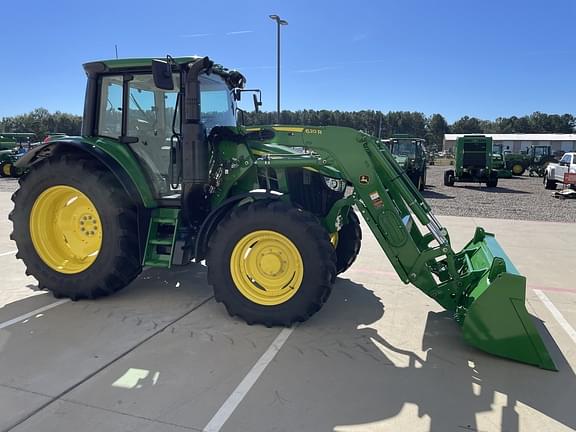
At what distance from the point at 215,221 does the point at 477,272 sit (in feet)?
8.39

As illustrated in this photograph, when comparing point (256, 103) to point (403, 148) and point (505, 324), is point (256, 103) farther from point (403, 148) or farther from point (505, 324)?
point (403, 148)

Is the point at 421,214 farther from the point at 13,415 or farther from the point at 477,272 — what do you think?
the point at 13,415

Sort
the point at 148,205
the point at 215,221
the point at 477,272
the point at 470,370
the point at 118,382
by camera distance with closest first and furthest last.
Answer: the point at 118,382 → the point at 470,370 → the point at 477,272 → the point at 215,221 → the point at 148,205

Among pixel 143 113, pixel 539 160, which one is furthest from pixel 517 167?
pixel 143 113

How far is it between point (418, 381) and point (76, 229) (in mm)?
4021

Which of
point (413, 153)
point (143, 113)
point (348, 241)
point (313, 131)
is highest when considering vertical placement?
point (143, 113)

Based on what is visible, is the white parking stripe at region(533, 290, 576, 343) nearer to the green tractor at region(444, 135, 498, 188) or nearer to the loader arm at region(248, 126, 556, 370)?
the loader arm at region(248, 126, 556, 370)

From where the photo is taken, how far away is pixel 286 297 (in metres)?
4.36

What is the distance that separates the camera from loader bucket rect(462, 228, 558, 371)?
12.0 ft

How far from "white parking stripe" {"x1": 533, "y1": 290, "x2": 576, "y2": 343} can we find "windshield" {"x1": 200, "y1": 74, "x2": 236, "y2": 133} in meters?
4.19

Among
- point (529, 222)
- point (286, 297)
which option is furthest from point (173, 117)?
point (529, 222)

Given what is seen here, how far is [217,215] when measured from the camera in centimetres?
457

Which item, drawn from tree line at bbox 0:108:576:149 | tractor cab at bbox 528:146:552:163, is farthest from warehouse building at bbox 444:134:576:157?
tractor cab at bbox 528:146:552:163

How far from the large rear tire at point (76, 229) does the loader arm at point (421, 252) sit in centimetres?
165
